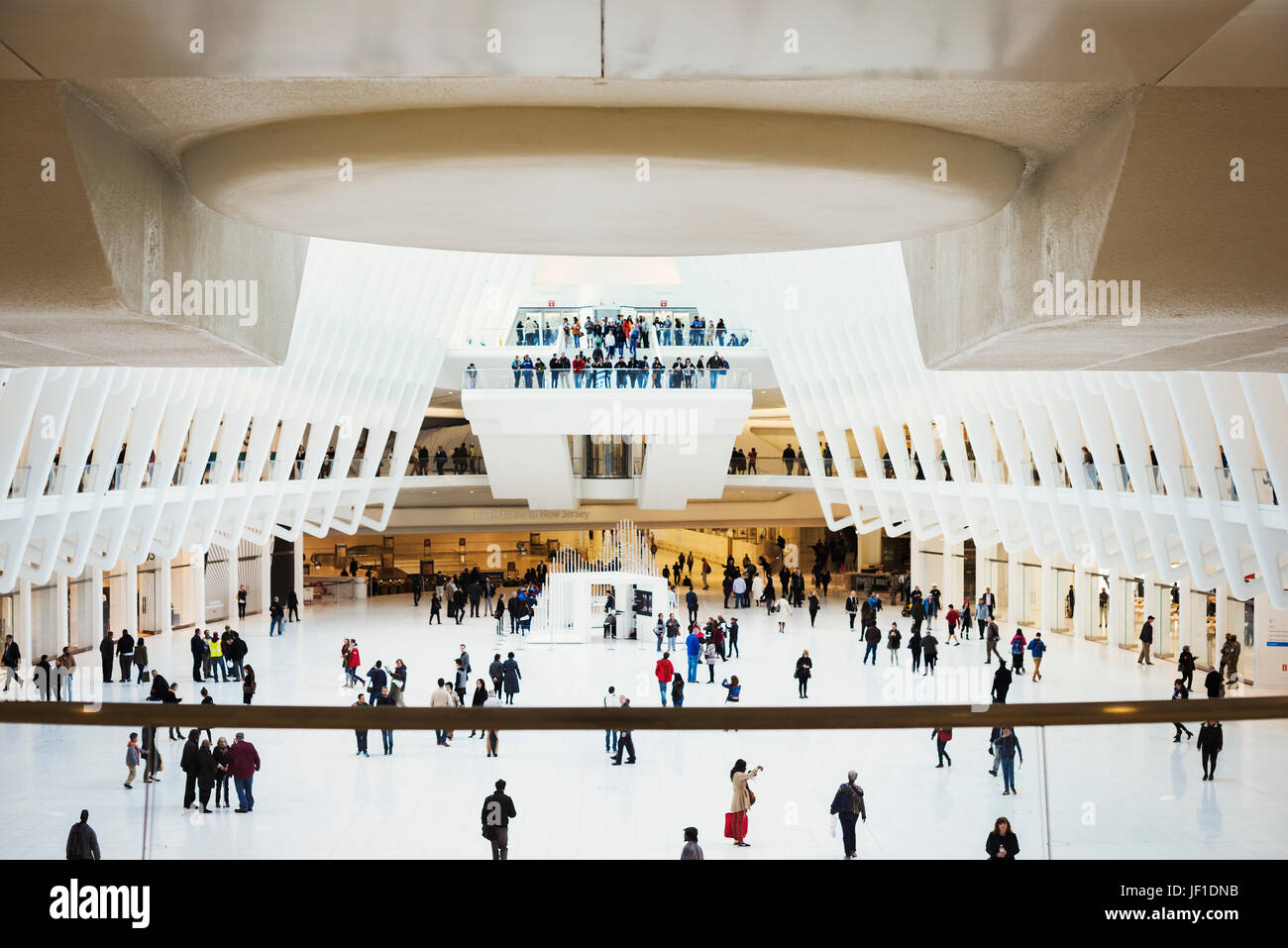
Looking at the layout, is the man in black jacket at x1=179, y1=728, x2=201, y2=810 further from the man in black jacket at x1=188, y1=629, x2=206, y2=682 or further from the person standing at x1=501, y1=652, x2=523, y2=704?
the man in black jacket at x1=188, y1=629, x2=206, y2=682

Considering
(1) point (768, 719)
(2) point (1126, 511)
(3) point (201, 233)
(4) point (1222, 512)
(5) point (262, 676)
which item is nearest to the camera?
(1) point (768, 719)

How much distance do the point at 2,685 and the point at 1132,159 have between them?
854 inches

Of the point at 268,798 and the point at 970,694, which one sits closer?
the point at 268,798

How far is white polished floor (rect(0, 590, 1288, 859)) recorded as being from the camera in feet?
10.1

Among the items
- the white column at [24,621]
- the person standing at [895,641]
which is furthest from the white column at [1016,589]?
the white column at [24,621]

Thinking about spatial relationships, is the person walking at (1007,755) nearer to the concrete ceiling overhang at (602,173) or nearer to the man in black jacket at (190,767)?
the man in black jacket at (190,767)

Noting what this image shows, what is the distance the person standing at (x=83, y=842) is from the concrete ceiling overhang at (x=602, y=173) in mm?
2622

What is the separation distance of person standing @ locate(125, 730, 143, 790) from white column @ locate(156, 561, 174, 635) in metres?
29.4

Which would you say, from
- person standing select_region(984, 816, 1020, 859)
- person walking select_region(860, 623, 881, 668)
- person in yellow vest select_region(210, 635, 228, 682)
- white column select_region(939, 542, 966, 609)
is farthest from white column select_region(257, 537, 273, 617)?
person standing select_region(984, 816, 1020, 859)

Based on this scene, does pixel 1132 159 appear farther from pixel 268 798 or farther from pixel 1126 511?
pixel 1126 511

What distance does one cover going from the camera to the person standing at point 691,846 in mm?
3140
